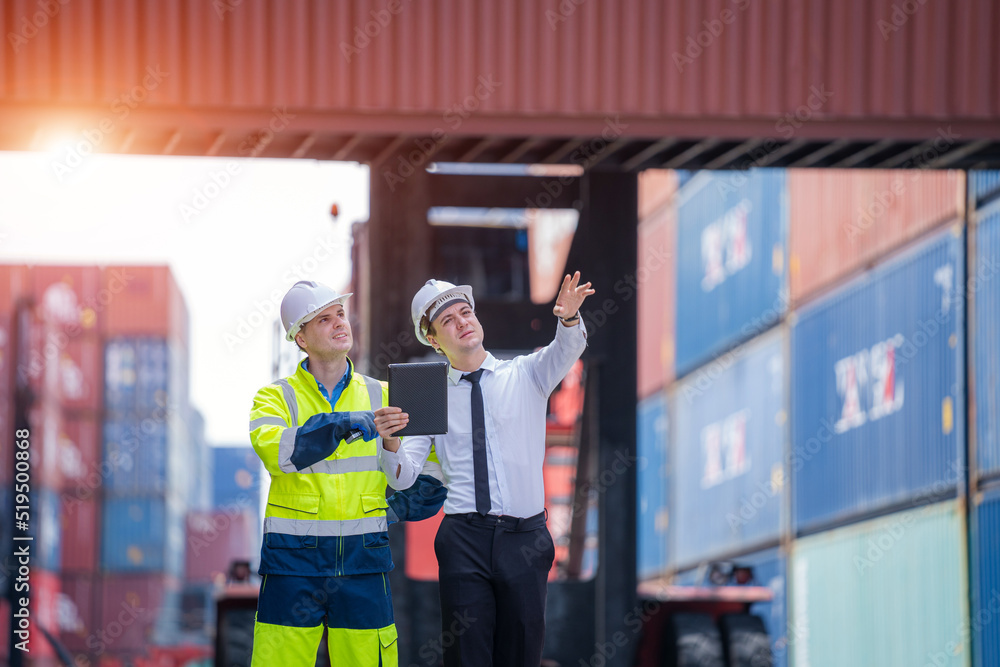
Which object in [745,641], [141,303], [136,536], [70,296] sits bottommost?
[136,536]

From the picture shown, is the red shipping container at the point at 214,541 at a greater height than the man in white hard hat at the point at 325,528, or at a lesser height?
lesser

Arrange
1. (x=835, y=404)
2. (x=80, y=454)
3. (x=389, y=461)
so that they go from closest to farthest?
(x=389, y=461), (x=835, y=404), (x=80, y=454)

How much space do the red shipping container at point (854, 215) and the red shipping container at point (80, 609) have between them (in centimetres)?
2319

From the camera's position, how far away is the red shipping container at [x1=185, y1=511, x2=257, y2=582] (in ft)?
161

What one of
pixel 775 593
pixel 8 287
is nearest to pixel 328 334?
pixel 775 593

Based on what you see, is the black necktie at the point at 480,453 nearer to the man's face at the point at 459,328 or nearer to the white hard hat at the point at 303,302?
the man's face at the point at 459,328

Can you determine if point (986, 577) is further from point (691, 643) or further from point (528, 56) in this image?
point (528, 56)

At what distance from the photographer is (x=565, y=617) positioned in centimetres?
934

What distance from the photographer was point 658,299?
30.2 meters

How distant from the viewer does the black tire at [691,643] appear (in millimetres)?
9641

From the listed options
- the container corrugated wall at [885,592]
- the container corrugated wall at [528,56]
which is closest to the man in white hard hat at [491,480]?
the container corrugated wall at [528,56]

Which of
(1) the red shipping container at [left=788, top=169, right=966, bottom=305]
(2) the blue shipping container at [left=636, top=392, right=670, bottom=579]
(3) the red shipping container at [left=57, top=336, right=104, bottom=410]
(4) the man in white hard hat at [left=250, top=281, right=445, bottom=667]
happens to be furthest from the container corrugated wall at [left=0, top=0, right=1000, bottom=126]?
(3) the red shipping container at [left=57, top=336, right=104, bottom=410]

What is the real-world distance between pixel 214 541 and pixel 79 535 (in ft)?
51.9

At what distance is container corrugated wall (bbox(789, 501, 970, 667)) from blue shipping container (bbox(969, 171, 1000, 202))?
3716 mm
